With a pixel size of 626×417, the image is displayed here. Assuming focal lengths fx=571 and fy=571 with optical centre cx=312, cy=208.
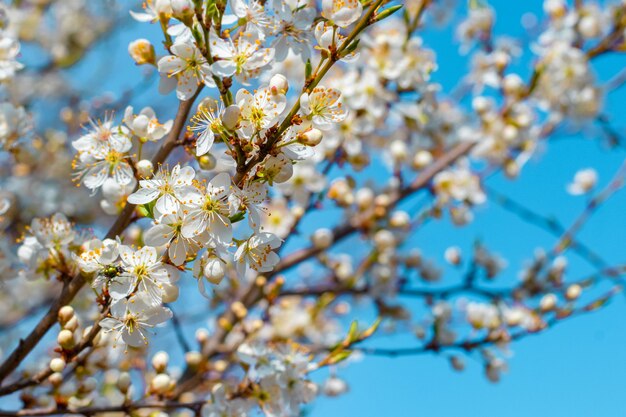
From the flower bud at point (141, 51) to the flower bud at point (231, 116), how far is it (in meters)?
0.50

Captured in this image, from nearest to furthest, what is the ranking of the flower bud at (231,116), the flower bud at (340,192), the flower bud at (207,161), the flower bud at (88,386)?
the flower bud at (231,116), the flower bud at (207,161), the flower bud at (88,386), the flower bud at (340,192)

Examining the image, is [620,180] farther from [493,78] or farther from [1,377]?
[1,377]

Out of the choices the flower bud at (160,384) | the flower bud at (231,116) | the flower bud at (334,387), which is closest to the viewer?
the flower bud at (231,116)

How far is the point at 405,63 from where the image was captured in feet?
8.66

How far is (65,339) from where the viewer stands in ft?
4.52

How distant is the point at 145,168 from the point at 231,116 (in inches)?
14.5

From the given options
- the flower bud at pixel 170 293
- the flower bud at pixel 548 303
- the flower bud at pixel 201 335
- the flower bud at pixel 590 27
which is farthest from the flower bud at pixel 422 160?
the flower bud at pixel 170 293

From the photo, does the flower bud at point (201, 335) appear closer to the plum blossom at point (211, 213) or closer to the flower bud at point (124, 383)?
the flower bud at point (124, 383)

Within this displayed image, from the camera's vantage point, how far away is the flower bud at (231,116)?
1111mm

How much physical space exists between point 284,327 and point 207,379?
4.44 feet

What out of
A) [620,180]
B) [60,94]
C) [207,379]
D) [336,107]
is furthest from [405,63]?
[60,94]

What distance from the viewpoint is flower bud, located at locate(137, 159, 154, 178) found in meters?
1.37

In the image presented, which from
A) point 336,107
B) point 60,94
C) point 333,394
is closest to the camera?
point 336,107

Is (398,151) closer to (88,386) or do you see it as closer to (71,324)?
(88,386)
